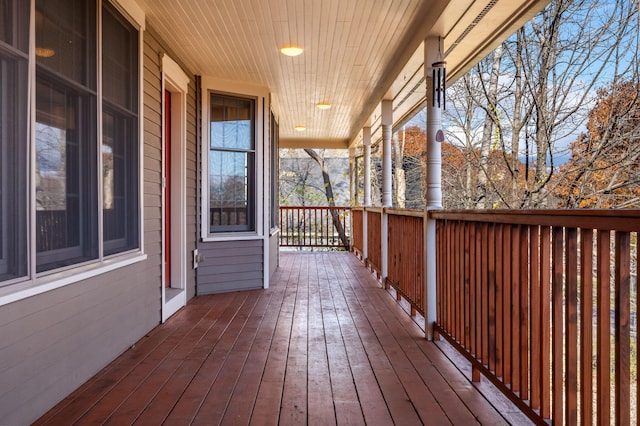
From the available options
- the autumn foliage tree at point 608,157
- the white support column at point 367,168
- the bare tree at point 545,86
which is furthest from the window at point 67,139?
the bare tree at point 545,86

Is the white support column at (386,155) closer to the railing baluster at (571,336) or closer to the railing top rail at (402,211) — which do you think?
the railing top rail at (402,211)

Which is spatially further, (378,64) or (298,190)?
(298,190)

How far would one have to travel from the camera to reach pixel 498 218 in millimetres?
2135

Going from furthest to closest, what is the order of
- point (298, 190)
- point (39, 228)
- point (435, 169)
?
point (298, 190)
point (435, 169)
point (39, 228)

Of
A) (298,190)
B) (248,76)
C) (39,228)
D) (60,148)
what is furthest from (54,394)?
(298,190)

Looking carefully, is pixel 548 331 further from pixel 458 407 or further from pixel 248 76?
pixel 248 76

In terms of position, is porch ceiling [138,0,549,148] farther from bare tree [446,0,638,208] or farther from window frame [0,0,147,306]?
bare tree [446,0,638,208]

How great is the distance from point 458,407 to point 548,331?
0.69 m

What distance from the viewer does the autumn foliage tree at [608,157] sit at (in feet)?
16.5

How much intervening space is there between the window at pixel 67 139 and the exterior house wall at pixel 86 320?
6.8 inches

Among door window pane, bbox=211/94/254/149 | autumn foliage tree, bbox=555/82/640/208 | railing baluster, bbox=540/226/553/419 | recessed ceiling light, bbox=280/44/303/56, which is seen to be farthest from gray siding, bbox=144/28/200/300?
autumn foliage tree, bbox=555/82/640/208

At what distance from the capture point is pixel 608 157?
17.4ft

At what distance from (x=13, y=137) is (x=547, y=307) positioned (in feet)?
7.35

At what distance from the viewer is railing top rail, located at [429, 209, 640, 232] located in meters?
1.27
